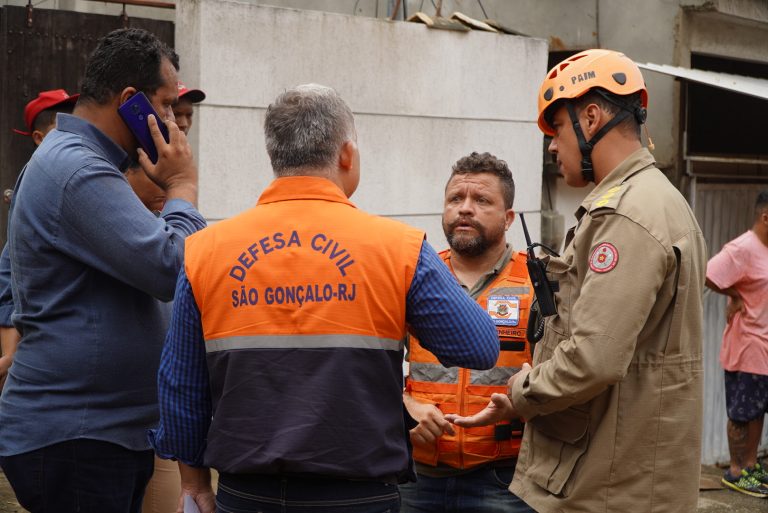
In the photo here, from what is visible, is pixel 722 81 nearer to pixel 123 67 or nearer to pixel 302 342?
pixel 123 67

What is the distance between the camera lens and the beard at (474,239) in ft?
12.1

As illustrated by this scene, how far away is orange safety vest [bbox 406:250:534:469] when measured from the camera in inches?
136

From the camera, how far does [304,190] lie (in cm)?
246

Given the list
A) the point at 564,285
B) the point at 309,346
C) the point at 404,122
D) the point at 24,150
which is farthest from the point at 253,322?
the point at 404,122

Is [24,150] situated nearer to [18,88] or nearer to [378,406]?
[18,88]

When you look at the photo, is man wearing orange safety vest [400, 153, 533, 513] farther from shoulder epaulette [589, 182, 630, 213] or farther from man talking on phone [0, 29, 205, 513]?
man talking on phone [0, 29, 205, 513]

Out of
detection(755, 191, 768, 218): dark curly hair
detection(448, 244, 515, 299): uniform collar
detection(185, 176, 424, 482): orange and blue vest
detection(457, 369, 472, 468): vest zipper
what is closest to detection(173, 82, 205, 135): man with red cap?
detection(448, 244, 515, 299): uniform collar

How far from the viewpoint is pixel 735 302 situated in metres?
7.83

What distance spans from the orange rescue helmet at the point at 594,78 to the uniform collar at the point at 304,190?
3.10ft

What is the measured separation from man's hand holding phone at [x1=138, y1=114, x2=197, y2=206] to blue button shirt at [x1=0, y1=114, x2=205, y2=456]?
0.07 meters

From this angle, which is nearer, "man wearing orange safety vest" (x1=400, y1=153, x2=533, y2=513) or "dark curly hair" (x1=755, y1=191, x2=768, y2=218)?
"man wearing orange safety vest" (x1=400, y1=153, x2=533, y2=513)

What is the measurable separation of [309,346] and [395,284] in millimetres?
258

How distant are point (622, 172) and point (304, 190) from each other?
3.51ft

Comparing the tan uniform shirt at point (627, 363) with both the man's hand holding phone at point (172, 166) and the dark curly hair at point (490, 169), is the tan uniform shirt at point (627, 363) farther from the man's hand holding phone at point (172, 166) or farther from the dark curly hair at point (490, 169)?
the man's hand holding phone at point (172, 166)
